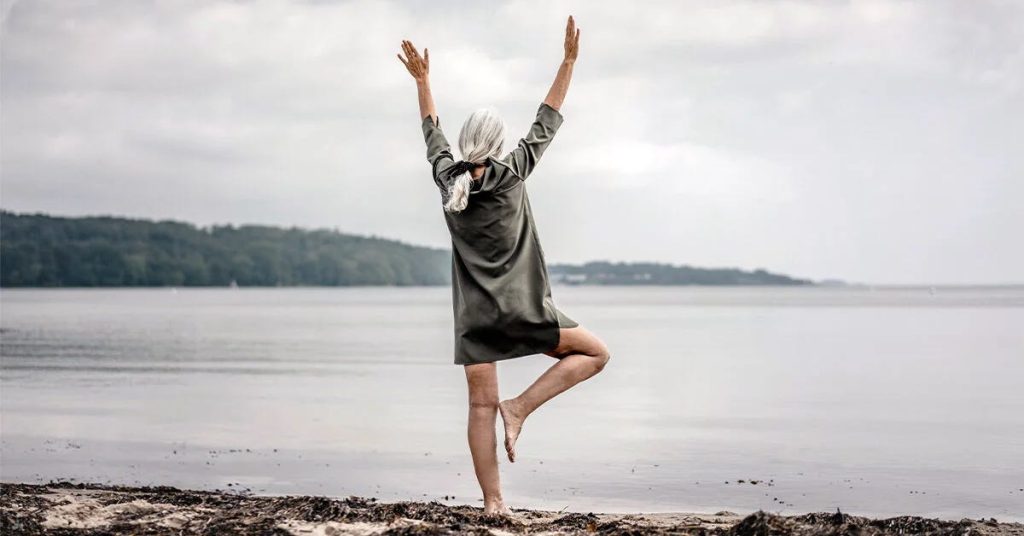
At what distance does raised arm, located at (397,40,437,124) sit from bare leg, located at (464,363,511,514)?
58.3 inches

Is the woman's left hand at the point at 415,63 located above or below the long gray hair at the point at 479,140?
above

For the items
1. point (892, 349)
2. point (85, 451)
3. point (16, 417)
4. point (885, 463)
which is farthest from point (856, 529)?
point (892, 349)

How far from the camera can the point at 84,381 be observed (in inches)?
750

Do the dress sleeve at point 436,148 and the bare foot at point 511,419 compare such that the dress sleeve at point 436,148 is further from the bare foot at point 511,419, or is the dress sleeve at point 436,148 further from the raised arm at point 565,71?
the bare foot at point 511,419

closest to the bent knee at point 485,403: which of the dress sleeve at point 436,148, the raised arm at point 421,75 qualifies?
the dress sleeve at point 436,148

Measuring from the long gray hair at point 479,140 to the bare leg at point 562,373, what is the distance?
0.96 meters

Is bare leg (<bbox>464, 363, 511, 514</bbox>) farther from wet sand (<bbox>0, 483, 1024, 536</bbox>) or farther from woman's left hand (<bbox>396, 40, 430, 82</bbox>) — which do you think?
woman's left hand (<bbox>396, 40, 430, 82</bbox>)

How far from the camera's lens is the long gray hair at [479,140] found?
5961 mm

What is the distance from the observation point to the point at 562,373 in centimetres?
622

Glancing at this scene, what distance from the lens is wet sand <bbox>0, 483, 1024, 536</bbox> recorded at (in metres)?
5.76

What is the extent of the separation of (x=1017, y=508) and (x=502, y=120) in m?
5.11

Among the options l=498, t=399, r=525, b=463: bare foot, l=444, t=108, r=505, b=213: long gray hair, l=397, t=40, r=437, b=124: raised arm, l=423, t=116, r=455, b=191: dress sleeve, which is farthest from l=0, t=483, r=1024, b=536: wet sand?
l=397, t=40, r=437, b=124: raised arm

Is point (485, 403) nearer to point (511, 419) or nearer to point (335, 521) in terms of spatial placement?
point (511, 419)

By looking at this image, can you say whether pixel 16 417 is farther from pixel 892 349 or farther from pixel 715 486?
pixel 892 349
